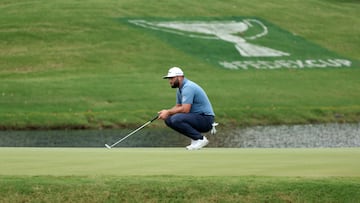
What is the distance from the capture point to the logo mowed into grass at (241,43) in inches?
2894

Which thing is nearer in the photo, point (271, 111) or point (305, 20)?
point (271, 111)

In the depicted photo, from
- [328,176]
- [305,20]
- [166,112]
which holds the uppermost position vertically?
[328,176]

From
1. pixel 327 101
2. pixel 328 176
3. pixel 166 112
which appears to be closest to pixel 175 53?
pixel 327 101

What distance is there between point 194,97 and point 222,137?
78.3ft

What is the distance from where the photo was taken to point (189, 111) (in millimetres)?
22984

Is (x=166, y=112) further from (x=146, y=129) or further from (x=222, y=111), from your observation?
(x=222, y=111)

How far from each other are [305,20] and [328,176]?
73.2 metres

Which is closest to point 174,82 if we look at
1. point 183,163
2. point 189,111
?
point 189,111

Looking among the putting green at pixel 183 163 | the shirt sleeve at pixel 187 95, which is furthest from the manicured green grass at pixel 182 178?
the shirt sleeve at pixel 187 95

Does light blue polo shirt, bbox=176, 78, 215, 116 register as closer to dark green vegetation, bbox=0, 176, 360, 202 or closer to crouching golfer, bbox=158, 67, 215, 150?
crouching golfer, bbox=158, 67, 215, 150

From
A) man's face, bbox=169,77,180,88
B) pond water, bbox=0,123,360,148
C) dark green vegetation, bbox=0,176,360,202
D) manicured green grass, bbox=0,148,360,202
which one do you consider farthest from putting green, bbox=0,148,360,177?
pond water, bbox=0,123,360,148

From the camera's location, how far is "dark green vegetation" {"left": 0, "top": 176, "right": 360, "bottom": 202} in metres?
14.7

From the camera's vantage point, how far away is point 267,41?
7975 centimetres

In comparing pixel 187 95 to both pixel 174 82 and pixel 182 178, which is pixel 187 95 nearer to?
pixel 174 82
